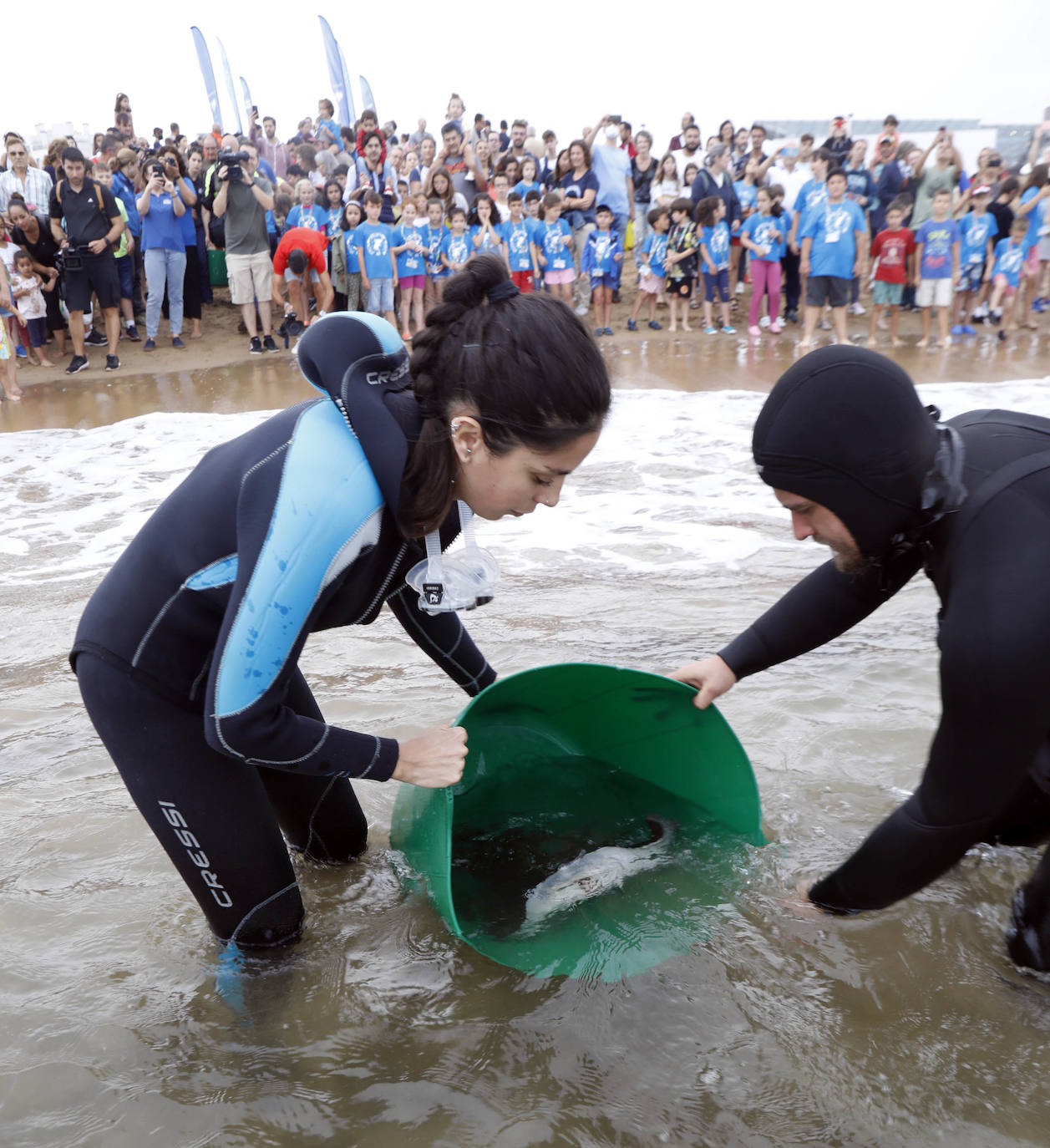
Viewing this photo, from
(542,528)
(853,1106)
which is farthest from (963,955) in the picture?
(542,528)

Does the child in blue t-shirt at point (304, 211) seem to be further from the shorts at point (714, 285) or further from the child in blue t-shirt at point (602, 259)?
the shorts at point (714, 285)

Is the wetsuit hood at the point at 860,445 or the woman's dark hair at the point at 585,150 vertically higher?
the woman's dark hair at the point at 585,150

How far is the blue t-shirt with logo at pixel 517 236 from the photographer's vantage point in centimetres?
1023

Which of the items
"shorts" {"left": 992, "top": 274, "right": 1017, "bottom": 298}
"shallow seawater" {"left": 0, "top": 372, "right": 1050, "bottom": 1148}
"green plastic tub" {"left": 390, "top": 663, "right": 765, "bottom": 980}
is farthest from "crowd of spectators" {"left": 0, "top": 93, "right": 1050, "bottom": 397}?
"green plastic tub" {"left": 390, "top": 663, "right": 765, "bottom": 980}

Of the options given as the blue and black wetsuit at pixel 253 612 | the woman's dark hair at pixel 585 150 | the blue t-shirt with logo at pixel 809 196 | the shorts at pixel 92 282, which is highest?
the woman's dark hair at pixel 585 150

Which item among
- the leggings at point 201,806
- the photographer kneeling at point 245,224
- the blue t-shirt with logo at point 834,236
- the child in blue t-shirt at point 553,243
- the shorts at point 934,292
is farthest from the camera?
the child in blue t-shirt at point 553,243

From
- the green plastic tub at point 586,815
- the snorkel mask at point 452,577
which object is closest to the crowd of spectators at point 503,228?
the green plastic tub at point 586,815

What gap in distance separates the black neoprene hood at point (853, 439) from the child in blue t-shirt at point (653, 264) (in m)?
9.71

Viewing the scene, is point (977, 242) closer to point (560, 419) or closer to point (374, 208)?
point (374, 208)

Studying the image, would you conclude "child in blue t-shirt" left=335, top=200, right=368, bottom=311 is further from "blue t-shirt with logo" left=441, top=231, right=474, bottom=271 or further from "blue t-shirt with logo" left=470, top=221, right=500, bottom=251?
"blue t-shirt with logo" left=470, top=221, right=500, bottom=251

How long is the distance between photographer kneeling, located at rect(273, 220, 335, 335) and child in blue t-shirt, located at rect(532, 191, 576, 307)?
2265 mm

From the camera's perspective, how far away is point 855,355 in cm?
164

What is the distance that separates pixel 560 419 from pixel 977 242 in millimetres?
10825

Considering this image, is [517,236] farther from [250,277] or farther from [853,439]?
[853,439]
